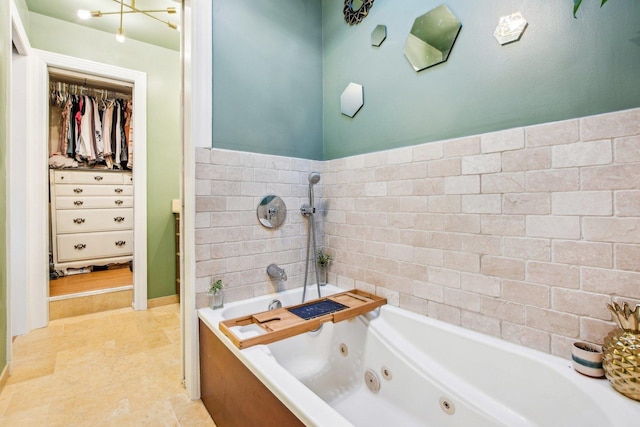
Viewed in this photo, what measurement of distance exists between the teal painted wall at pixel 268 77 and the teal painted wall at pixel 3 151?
1348 mm

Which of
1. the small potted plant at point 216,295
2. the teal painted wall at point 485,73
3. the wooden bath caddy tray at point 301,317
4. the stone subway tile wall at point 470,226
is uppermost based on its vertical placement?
the teal painted wall at point 485,73

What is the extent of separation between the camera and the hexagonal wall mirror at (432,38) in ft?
4.55

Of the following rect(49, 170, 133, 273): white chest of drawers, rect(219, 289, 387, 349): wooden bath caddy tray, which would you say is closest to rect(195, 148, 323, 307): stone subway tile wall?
rect(219, 289, 387, 349): wooden bath caddy tray

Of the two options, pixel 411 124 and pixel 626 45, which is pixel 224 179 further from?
pixel 626 45

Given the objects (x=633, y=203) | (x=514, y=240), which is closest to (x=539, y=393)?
(x=514, y=240)

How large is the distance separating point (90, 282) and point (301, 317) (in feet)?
10.1

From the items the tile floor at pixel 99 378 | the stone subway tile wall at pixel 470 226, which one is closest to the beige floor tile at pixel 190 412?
the tile floor at pixel 99 378

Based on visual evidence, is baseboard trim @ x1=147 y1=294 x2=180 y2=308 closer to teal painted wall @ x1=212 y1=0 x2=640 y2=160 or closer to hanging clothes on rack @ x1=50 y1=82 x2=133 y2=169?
hanging clothes on rack @ x1=50 y1=82 x2=133 y2=169

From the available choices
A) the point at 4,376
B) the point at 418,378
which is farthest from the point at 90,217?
the point at 418,378

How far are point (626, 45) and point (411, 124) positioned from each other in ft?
2.66

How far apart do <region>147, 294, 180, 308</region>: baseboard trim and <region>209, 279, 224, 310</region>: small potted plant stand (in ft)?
6.02

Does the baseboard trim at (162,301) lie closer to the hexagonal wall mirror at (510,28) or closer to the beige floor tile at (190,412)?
the beige floor tile at (190,412)

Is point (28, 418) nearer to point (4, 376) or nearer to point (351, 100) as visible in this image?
point (4, 376)

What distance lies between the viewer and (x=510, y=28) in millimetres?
1197
